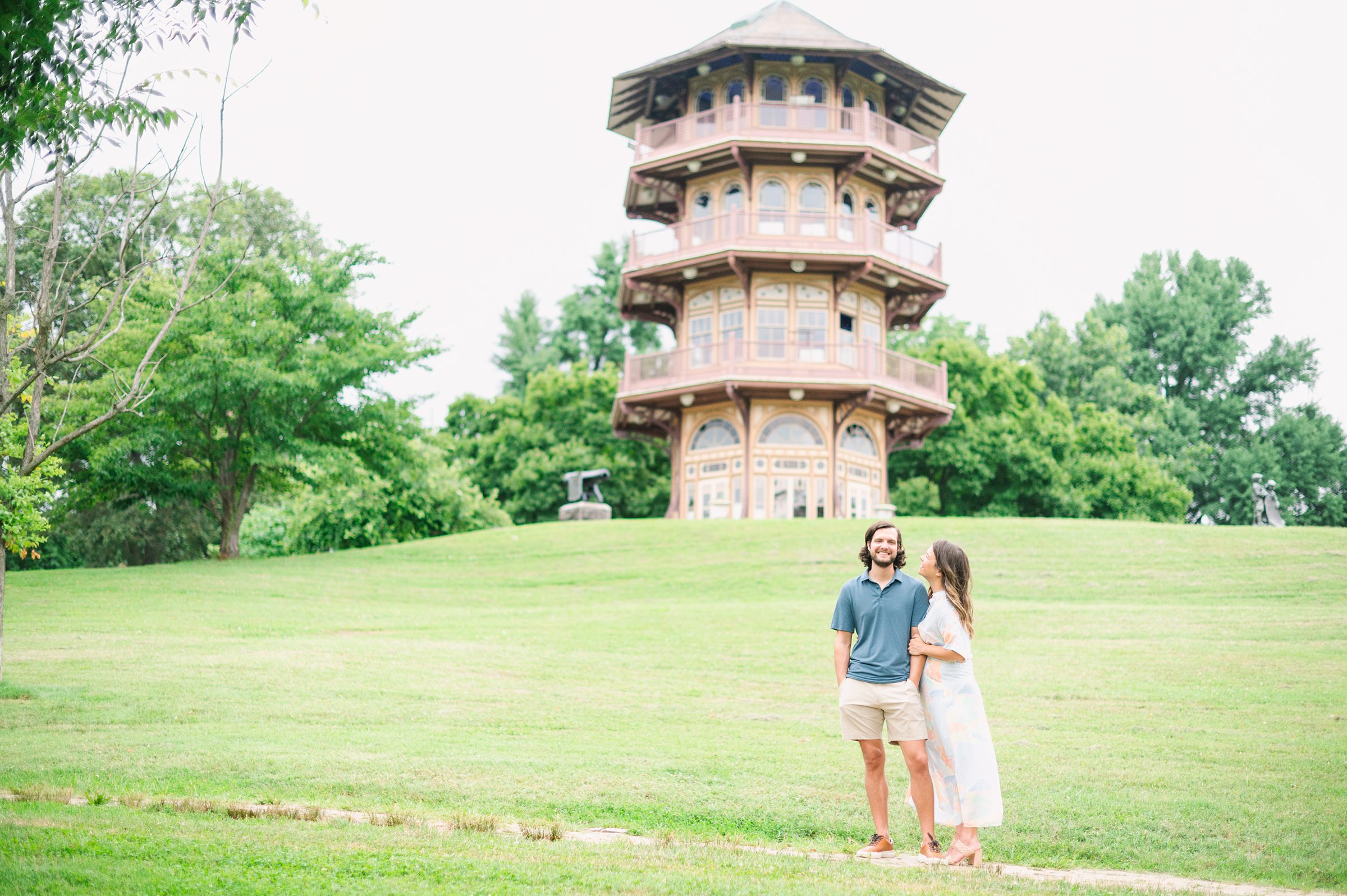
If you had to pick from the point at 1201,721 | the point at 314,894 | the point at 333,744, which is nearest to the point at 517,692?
the point at 333,744

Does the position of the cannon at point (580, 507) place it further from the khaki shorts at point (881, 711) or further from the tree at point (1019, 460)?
the khaki shorts at point (881, 711)

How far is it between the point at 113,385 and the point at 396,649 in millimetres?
12863

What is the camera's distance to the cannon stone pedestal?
33750 mm

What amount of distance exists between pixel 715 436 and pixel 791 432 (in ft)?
7.55

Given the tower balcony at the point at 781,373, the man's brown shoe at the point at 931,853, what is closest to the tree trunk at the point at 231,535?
the tower balcony at the point at 781,373

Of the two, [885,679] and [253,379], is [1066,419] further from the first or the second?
[885,679]

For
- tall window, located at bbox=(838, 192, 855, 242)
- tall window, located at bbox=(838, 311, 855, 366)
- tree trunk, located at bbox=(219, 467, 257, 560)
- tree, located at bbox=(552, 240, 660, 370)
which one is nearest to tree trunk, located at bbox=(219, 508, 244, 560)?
tree trunk, located at bbox=(219, 467, 257, 560)

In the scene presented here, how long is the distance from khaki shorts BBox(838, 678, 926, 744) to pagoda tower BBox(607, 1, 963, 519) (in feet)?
83.6

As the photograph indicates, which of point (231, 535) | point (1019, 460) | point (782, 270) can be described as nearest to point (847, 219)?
point (782, 270)

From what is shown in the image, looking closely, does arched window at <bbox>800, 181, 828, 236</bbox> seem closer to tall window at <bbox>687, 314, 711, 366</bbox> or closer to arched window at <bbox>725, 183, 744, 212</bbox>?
arched window at <bbox>725, 183, 744, 212</bbox>

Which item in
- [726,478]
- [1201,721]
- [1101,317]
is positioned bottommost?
[1201,721]

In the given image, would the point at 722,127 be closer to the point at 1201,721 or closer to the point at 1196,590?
the point at 1196,590

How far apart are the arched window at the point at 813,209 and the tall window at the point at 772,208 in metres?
0.57

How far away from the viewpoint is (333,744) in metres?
10.3
